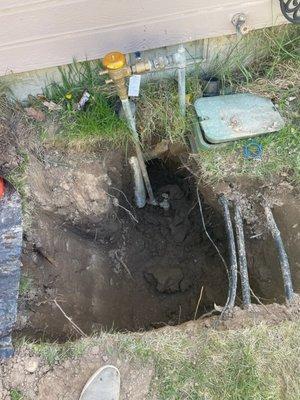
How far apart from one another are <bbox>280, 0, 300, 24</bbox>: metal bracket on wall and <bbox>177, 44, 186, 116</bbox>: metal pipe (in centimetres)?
61

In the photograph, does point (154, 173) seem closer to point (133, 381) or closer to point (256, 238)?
point (256, 238)

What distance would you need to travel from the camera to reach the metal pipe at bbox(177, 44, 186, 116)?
7.02ft

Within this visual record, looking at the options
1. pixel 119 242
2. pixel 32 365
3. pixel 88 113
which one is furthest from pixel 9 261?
pixel 88 113

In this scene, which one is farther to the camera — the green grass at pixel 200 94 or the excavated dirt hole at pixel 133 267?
the green grass at pixel 200 94

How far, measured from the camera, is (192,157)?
2691 mm

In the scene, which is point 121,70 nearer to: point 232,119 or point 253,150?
point 232,119

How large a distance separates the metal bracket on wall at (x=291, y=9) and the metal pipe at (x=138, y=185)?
49.0 inches

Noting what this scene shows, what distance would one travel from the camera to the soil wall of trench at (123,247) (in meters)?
2.47

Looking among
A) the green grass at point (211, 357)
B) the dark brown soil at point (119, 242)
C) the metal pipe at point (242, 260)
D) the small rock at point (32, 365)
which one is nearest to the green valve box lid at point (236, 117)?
the dark brown soil at point (119, 242)

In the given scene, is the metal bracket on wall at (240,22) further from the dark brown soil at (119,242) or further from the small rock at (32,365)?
the small rock at (32,365)

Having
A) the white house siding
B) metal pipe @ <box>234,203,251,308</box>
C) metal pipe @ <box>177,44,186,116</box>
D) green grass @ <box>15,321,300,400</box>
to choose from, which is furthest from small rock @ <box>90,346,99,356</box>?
the white house siding

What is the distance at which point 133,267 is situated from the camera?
3020 millimetres

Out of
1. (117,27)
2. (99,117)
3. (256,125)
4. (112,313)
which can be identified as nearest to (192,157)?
(256,125)

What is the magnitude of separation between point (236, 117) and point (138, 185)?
83 centimetres
